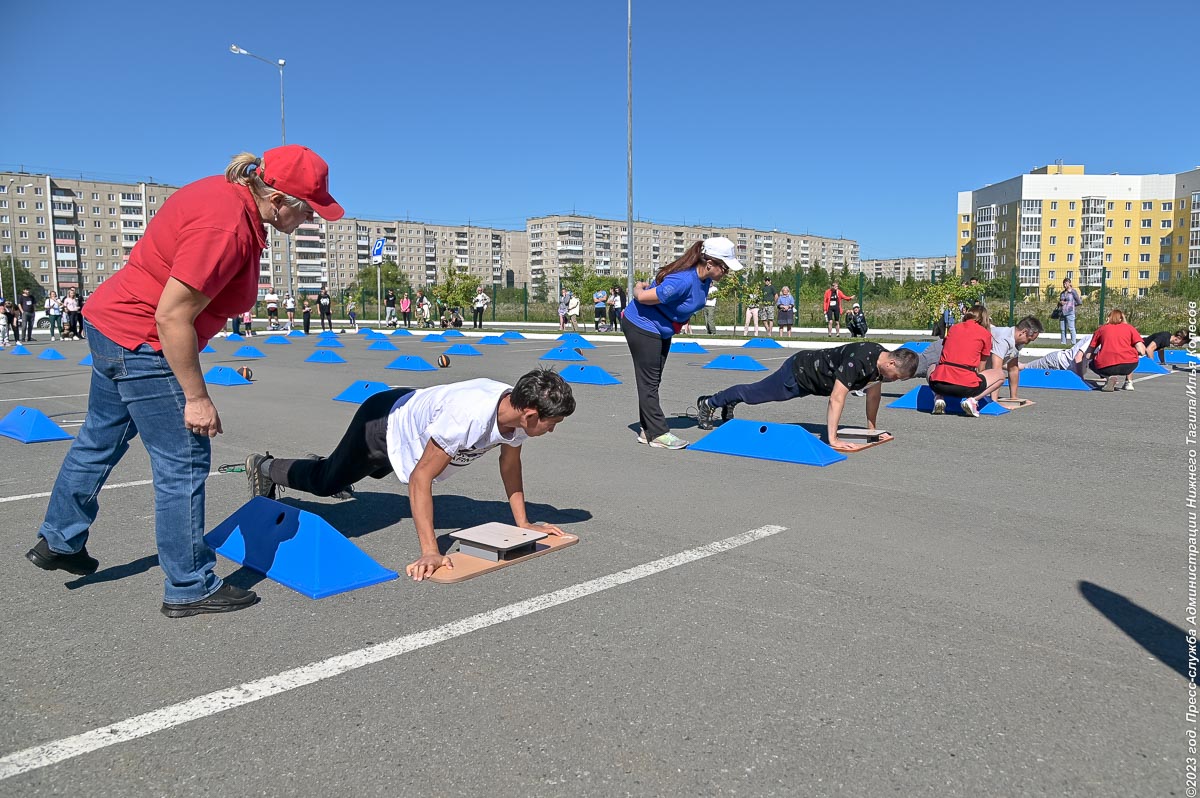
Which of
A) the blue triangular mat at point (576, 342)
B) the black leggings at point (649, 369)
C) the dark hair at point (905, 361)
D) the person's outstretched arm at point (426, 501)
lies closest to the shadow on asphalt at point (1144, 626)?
the person's outstretched arm at point (426, 501)

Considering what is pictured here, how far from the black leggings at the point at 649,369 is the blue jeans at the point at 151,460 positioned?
16.1 ft

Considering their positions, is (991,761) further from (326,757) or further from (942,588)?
(326,757)

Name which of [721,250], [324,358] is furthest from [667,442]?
[324,358]

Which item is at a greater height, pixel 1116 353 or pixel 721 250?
pixel 721 250

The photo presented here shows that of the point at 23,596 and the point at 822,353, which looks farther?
the point at 822,353

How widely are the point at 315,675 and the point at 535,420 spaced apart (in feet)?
4.85

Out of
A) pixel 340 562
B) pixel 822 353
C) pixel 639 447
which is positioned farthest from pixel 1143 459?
pixel 340 562

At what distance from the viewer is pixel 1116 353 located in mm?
12766

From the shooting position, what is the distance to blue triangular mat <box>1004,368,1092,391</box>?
43.5ft

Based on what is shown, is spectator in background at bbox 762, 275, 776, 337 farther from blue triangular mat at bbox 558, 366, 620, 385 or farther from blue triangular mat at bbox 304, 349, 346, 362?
blue triangular mat at bbox 558, 366, 620, 385

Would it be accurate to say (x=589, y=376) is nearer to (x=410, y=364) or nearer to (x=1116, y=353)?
(x=410, y=364)

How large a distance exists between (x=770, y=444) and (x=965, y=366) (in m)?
3.83

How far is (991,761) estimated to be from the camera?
2582 mm

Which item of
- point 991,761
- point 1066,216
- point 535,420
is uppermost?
point 1066,216
